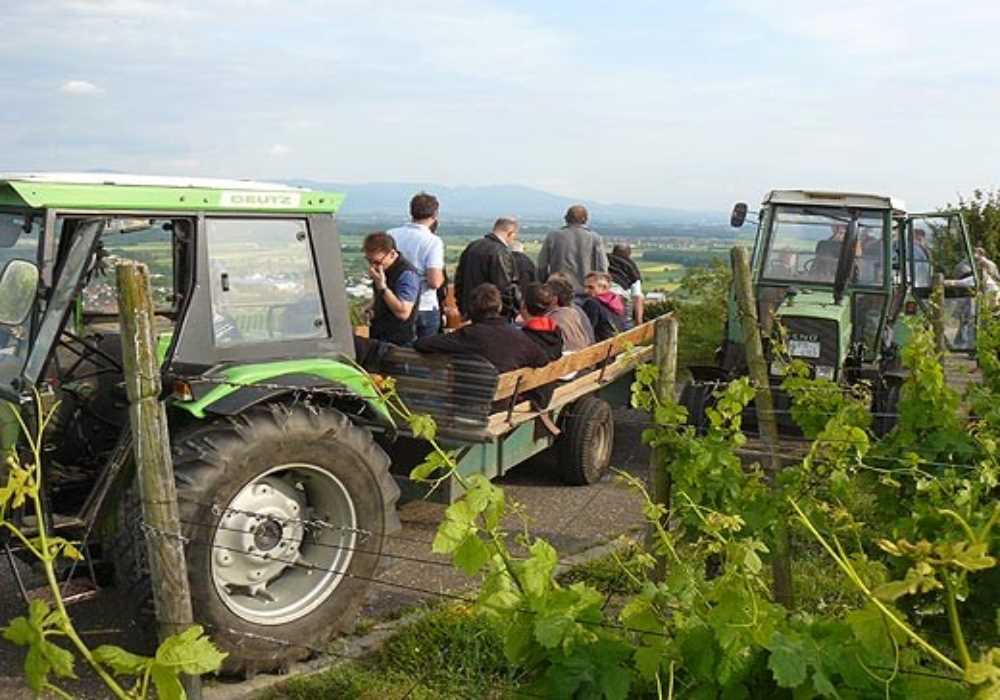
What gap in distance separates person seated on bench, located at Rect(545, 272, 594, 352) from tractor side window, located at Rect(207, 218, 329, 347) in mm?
2727

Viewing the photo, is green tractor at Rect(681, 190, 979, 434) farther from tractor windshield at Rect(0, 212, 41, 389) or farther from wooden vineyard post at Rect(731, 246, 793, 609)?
tractor windshield at Rect(0, 212, 41, 389)

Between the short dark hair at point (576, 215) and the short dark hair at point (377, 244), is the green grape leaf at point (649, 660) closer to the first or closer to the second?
the short dark hair at point (377, 244)

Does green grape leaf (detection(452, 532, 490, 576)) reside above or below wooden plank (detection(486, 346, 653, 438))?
above

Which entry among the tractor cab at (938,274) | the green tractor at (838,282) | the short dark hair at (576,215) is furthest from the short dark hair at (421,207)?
the tractor cab at (938,274)

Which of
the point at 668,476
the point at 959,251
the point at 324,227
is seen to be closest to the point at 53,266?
the point at 324,227

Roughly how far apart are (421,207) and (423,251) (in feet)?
1.18

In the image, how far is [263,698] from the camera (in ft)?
14.4

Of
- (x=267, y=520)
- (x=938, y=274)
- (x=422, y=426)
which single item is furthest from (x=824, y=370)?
(x=422, y=426)

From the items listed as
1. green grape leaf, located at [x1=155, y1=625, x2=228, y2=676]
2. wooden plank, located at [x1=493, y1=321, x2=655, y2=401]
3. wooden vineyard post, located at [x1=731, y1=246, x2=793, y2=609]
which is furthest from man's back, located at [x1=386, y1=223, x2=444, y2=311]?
green grape leaf, located at [x1=155, y1=625, x2=228, y2=676]

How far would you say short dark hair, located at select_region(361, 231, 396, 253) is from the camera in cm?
710

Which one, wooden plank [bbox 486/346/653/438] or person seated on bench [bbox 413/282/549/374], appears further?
person seated on bench [bbox 413/282/549/374]

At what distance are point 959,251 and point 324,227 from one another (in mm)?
7913

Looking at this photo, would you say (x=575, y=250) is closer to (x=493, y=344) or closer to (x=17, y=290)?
(x=493, y=344)

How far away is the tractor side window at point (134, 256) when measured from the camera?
15.6 ft
